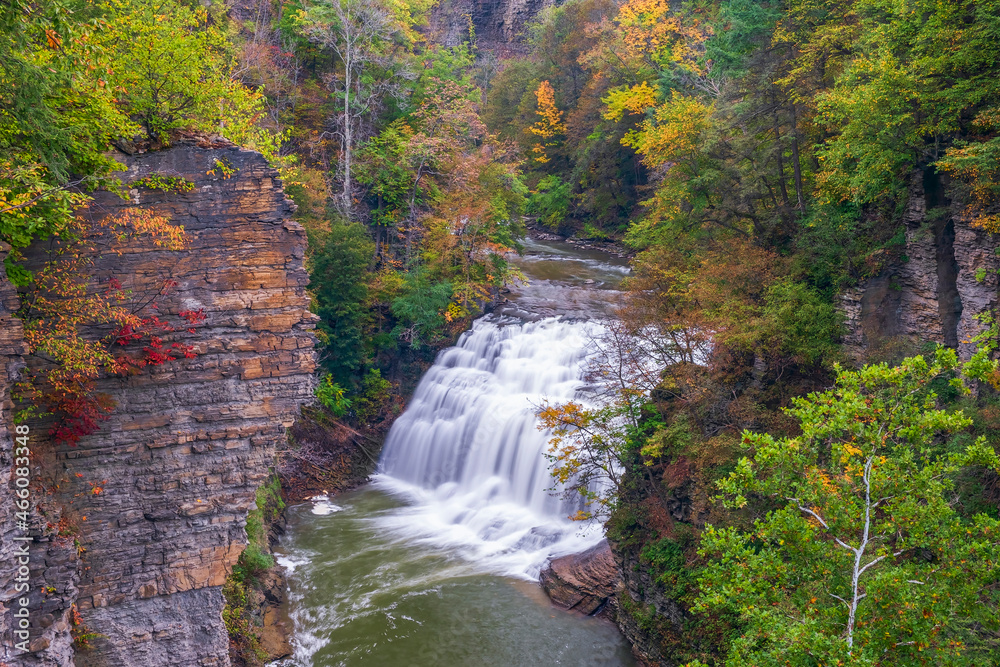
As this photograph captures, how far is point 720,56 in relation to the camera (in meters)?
20.5

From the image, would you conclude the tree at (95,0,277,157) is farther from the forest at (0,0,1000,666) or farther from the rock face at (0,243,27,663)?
the rock face at (0,243,27,663)

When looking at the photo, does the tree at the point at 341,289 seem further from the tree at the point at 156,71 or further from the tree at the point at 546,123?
the tree at the point at 546,123

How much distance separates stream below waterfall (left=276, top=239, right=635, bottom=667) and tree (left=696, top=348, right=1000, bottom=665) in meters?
6.91

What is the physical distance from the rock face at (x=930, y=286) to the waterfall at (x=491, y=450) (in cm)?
634

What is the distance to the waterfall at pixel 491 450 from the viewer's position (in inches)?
657

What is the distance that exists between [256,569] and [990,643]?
1248 centimetres

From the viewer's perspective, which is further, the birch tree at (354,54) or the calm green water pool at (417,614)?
the birch tree at (354,54)

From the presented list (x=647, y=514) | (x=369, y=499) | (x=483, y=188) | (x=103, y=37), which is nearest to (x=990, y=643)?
(x=647, y=514)

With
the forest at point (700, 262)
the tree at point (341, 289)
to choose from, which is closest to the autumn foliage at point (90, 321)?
the forest at point (700, 262)

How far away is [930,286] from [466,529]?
40.4 ft

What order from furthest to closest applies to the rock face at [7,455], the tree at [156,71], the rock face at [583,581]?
the rock face at [583,581], the tree at [156,71], the rock face at [7,455]

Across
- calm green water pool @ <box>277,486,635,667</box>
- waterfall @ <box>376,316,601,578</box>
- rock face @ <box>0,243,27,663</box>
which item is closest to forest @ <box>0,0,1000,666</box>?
rock face @ <box>0,243,27,663</box>

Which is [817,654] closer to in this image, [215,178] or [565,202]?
[215,178]

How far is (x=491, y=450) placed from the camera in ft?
63.8
